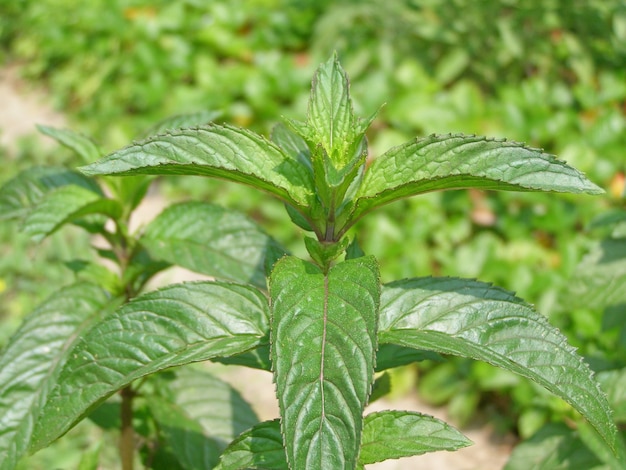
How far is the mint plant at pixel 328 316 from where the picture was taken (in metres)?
1.03

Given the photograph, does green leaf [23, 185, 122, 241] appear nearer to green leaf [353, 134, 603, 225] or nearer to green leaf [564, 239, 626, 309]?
green leaf [353, 134, 603, 225]

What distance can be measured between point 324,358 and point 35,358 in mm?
708

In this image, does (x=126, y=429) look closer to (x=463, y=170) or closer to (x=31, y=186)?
(x=31, y=186)

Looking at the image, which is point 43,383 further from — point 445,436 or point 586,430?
point 586,430

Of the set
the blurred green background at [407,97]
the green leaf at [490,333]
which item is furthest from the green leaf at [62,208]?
the blurred green background at [407,97]

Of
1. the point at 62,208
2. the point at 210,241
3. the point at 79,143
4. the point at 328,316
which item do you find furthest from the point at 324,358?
the point at 79,143

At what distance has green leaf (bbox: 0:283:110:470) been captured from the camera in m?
1.41

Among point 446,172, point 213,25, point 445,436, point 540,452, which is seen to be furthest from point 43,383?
point 213,25

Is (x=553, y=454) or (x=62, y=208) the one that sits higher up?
(x=62, y=208)

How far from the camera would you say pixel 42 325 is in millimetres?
1492

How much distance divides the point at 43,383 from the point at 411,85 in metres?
3.74

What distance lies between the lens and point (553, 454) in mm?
1969

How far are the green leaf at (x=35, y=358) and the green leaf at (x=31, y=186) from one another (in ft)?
0.63

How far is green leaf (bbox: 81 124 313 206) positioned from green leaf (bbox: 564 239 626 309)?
44.7 inches
